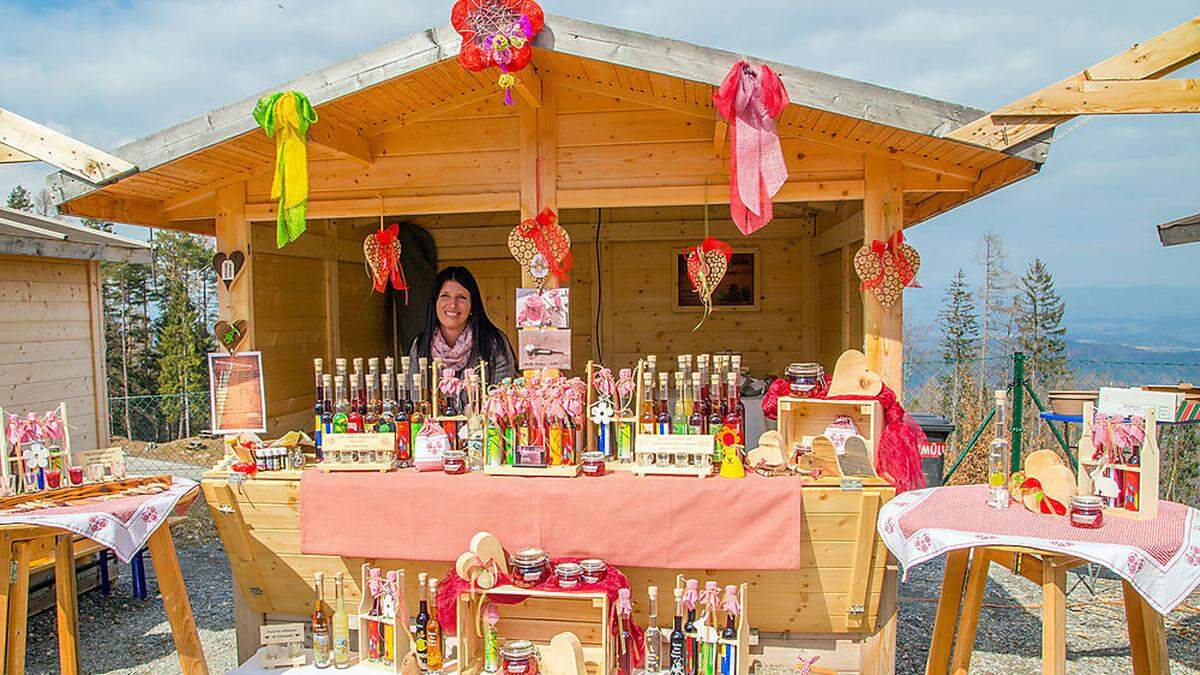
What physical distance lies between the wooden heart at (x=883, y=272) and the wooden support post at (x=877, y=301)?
4cm

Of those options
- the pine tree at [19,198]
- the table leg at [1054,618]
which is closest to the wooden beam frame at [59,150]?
the table leg at [1054,618]

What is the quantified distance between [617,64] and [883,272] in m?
1.70

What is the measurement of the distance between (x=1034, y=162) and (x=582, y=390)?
2.26 m

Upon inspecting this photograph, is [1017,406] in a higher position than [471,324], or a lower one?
lower

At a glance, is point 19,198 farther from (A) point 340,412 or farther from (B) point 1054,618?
(B) point 1054,618

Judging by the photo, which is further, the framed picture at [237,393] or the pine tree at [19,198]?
the pine tree at [19,198]

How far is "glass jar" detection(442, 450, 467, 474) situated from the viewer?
3.48 m

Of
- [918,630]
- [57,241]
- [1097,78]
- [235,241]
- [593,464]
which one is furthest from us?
[57,241]

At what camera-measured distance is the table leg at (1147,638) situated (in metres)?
2.41

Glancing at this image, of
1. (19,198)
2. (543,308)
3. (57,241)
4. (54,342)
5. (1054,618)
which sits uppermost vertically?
(19,198)

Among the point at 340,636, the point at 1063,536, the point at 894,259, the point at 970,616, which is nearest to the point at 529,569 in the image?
the point at 340,636

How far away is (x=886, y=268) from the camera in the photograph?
3.88 metres

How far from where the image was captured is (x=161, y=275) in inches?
918

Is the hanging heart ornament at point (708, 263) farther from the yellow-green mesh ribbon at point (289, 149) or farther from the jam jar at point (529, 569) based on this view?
the yellow-green mesh ribbon at point (289, 149)
